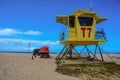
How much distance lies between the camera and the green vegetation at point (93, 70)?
18.0 meters

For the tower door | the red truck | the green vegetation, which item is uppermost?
the tower door

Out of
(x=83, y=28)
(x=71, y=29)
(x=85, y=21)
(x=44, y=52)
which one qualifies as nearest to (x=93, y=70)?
(x=83, y=28)

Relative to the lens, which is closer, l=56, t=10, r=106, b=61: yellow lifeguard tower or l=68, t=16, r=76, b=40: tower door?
l=56, t=10, r=106, b=61: yellow lifeguard tower

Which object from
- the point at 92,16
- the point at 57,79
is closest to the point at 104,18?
the point at 92,16

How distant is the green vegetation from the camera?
17969mm

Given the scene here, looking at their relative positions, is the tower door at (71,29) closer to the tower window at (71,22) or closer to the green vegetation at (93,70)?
the tower window at (71,22)

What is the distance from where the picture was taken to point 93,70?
19781mm

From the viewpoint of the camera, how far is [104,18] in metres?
28.2

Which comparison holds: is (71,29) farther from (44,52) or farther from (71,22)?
(44,52)

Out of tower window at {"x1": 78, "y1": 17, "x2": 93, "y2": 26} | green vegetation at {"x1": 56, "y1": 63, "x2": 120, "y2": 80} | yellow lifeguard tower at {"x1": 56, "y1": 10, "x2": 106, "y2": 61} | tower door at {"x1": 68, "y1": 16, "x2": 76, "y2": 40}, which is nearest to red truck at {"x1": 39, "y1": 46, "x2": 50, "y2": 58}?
yellow lifeguard tower at {"x1": 56, "y1": 10, "x2": 106, "y2": 61}

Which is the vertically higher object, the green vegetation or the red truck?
the red truck

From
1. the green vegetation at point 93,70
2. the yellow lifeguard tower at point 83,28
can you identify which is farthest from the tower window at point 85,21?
the green vegetation at point 93,70

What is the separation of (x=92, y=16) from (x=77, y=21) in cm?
184

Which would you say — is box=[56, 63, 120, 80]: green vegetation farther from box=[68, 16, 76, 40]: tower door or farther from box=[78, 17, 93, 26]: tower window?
box=[78, 17, 93, 26]: tower window
